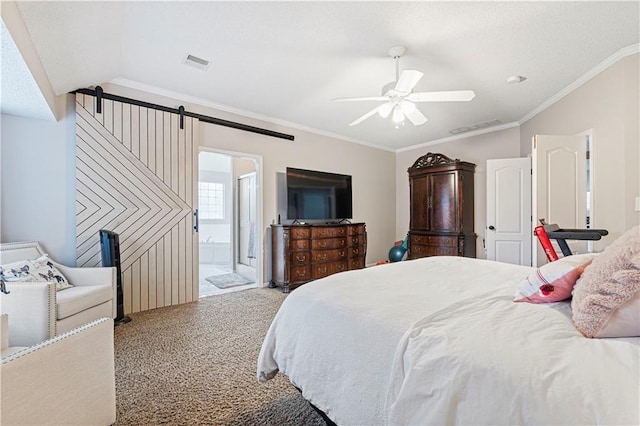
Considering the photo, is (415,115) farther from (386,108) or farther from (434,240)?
(434,240)

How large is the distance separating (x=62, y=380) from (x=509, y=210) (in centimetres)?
487

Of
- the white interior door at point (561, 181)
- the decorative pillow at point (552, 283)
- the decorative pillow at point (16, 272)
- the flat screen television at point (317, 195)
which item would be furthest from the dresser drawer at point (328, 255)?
the decorative pillow at point (552, 283)

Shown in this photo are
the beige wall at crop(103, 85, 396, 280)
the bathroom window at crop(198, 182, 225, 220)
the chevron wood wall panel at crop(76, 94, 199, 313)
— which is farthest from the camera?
the bathroom window at crop(198, 182, 225, 220)

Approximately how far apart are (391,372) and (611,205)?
3101 mm

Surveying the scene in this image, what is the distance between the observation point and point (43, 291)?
196cm

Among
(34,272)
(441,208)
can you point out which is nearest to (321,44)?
(34,272)

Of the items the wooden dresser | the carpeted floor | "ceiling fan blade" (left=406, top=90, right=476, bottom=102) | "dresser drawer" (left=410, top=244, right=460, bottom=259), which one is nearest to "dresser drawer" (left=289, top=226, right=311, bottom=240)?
the wooden dresser

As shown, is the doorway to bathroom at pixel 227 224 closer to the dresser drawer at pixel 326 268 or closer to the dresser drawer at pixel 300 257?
the dresser drawer at pixel 300 257

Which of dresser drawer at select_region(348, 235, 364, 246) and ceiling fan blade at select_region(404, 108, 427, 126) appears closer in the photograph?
ceiling fan blade at select_region(404, 108, 427, 126)

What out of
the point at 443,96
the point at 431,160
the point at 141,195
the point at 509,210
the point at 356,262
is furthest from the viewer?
the point at 431,160

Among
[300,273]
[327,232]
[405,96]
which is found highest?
[405,96]

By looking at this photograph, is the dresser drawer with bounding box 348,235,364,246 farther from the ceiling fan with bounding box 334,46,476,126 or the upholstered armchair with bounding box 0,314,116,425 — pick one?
the upholstered armchair with bounding box 0,314,116,425

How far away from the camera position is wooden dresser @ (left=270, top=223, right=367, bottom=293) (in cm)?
416

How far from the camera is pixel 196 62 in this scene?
9.37 feet
